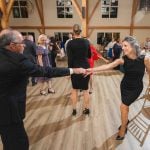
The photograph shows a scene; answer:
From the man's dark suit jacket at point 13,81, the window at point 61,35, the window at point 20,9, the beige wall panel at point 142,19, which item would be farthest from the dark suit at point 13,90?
the window at point 20,9

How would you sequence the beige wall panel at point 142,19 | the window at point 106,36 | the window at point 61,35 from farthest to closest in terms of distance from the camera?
the window at point 61,35 → the window at point 106,36 → the beige wall panel at point 142,19

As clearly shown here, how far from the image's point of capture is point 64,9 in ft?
38.4

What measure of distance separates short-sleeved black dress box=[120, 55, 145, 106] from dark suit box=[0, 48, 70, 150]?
3.18 feet

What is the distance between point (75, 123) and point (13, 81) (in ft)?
6.23

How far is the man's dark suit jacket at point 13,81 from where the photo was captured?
1.74 metres

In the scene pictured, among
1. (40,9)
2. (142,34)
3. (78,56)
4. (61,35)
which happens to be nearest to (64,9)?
(40,9)

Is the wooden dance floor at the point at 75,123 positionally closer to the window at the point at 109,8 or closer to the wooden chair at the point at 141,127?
the wooden chair at the point at 141,127

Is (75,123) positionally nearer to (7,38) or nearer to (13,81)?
(13,81)

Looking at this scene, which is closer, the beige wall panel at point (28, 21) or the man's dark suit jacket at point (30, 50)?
the man's dark suit jacket at point (30, 50)

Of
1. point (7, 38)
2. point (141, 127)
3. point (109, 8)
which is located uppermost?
point (109, 8)

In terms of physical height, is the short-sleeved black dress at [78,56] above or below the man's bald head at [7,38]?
below

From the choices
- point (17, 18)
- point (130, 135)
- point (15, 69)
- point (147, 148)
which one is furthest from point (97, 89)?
point (17, 18)

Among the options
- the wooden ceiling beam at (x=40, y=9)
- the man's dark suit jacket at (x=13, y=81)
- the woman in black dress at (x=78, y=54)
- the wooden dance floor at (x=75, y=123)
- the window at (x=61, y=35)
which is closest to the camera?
the man's dark suit jacket at (x=13, y=81)

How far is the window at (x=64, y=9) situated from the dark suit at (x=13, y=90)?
1032cm
